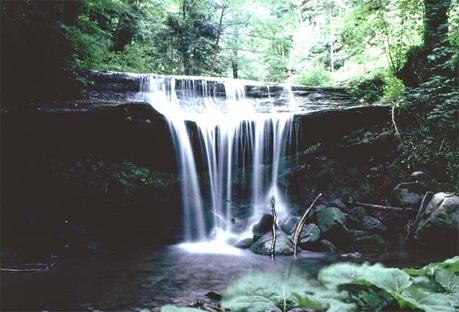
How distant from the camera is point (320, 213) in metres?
7.91

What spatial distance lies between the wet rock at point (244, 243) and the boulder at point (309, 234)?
3.56 ft

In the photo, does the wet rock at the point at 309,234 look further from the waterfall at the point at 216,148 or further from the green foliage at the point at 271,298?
the green foliage at the point at 271,298

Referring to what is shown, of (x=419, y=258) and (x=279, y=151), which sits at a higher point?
(x=279, y=151)

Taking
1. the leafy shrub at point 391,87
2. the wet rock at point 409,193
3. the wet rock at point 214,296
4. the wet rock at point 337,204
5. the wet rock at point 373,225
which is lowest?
the wet rock at point 373,225

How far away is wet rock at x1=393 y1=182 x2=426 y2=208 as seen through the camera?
8.53 metres

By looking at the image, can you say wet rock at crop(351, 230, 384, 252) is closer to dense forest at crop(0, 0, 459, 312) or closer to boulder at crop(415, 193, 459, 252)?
dense forest at crop(0, 0, 459, 312)

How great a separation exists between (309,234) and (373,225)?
5.41 feet

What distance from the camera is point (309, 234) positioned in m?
7.47

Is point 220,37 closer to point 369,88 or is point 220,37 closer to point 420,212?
point 369,88

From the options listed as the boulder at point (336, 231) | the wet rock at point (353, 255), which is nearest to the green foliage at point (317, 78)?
the boulder at point (336, 231)

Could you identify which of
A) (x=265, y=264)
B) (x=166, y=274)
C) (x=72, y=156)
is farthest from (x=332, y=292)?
(x=72, y=156)

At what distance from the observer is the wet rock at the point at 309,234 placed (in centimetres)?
735

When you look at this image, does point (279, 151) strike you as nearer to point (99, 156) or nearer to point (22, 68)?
point (99, 156)

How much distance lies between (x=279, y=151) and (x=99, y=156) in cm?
457
